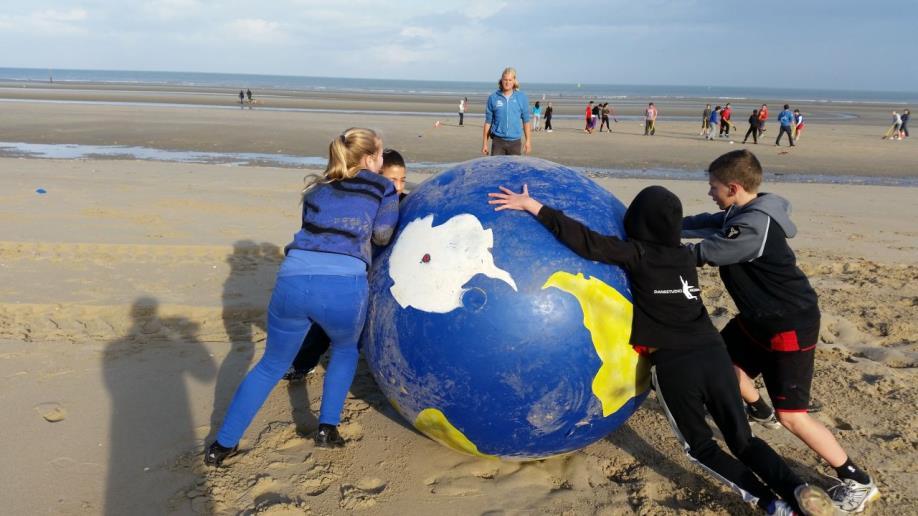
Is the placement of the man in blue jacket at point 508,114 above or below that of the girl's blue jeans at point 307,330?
above

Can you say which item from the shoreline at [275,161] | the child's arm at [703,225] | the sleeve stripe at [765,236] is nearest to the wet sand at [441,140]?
the shoreline at [275,161]

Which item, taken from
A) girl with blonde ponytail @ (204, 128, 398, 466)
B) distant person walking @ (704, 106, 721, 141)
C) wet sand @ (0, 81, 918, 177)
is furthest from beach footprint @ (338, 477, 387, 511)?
distant person walking @ (704, 106, 721, 141)

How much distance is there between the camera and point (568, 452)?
3.84 meters

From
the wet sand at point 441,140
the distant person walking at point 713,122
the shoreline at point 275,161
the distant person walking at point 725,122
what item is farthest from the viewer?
the distant person walking at point 725,122

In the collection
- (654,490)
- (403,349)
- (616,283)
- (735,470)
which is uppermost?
(616,283)

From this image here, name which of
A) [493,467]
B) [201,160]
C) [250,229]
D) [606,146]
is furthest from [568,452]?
[606,146]

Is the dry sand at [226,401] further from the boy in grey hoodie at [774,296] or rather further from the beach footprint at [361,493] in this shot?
the boy in grey hoodie at [774,296]

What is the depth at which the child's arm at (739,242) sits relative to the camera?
3.70 meters

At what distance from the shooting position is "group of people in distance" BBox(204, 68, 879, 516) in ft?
11.3

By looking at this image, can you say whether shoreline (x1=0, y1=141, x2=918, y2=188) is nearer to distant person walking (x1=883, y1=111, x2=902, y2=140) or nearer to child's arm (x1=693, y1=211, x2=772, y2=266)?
child's arm (x1=693, y1=211, x2=772, y2=266)

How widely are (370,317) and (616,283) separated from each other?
4.50 ft

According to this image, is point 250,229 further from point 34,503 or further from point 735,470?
point 735,470

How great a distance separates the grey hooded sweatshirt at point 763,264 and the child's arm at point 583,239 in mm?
581

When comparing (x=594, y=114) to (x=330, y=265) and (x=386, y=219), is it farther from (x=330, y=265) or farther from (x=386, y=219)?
(x=330, y=265)
